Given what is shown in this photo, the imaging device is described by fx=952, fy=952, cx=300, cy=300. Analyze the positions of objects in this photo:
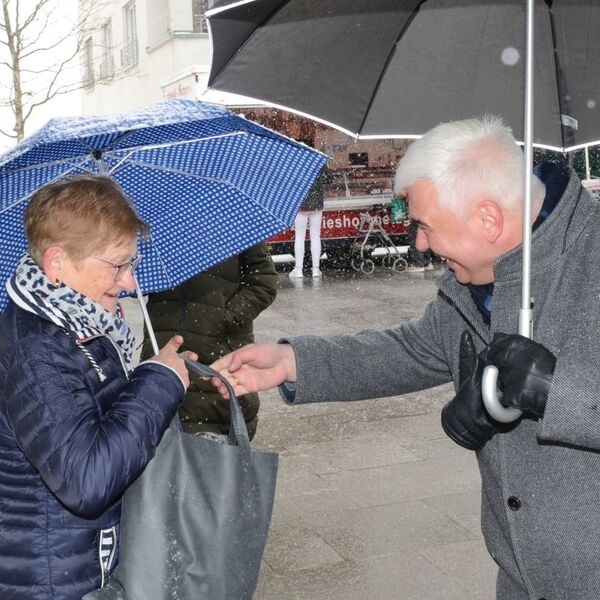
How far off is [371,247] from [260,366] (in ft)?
47.1

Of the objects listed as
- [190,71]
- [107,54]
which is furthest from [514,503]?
[107,54]

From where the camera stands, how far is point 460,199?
2.48 metres

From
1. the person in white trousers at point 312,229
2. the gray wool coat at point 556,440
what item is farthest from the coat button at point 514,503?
the person in white trousers at point 312,229

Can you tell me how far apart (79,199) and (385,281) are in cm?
1289

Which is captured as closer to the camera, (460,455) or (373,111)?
(373,111)

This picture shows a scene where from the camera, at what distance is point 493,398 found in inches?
83.4

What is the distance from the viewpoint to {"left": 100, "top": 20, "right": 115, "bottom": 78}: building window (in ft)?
106

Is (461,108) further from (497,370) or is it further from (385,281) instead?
(385,281)

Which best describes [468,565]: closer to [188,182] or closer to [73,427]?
[188,182]

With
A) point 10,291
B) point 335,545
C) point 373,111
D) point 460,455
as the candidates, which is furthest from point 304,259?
point 10,291

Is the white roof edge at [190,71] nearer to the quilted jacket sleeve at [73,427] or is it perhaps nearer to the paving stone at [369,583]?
the paving stone at [369,583]

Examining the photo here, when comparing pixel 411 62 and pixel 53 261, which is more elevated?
pixel 411 62

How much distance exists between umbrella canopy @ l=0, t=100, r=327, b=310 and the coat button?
1.38 metres

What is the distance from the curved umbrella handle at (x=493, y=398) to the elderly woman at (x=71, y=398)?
79cm
